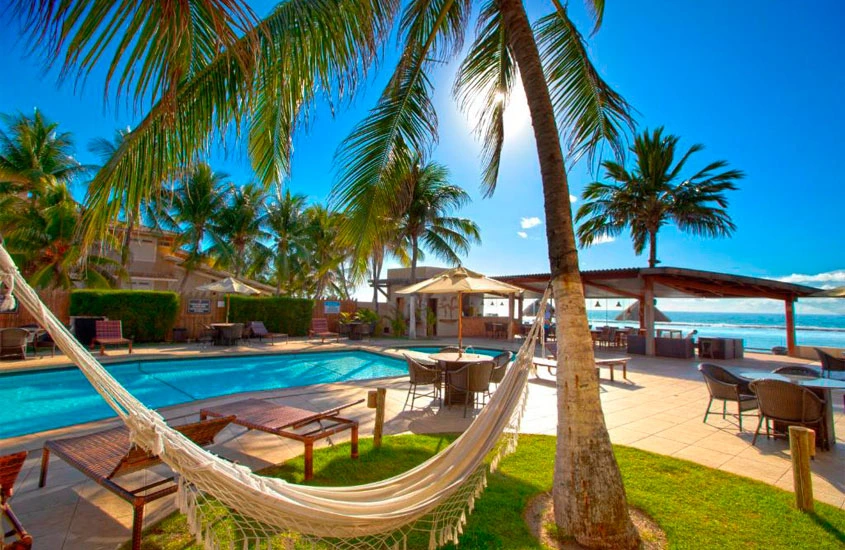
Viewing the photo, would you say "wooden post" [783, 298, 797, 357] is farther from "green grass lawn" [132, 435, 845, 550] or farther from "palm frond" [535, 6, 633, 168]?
"palm frond" [535, 6, 633, 168]

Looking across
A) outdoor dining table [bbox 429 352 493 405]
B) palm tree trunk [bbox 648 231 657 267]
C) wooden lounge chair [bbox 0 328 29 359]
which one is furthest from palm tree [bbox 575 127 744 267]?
wooden lounge chair [bbox 0 328 29 359]

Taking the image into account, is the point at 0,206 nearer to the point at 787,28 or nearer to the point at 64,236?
the point at 64,236

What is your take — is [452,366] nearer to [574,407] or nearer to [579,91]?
[574,407]

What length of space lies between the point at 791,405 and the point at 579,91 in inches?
157

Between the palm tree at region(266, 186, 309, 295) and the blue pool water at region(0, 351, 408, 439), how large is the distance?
10192mm

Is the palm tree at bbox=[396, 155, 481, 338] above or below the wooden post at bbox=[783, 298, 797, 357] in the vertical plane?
above

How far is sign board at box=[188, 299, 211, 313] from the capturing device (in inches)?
556

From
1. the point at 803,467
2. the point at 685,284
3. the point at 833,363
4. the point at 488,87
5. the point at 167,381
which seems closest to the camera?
the point at 803,467

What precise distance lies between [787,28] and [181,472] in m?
13.2

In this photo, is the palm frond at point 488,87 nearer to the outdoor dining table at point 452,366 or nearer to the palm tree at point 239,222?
the outdoor dining table at point 452,366

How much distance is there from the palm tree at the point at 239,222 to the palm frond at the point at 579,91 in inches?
721

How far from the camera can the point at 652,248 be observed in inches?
645

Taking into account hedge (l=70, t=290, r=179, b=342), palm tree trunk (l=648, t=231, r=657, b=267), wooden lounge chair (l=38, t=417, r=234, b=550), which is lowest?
wooden lounge chair (l=38, t=417, r=234, b=550)

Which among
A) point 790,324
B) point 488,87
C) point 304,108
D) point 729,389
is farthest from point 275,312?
point 790,324
